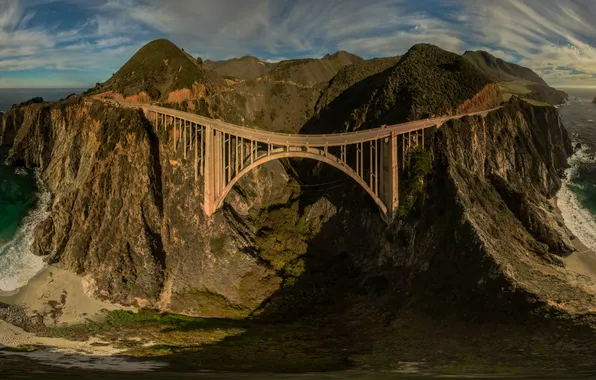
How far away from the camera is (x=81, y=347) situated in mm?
41438

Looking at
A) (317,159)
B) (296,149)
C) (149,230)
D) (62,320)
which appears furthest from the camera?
(296,149)

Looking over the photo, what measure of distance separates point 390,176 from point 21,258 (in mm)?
43152

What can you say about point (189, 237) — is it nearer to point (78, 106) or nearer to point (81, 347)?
point (81, 347)

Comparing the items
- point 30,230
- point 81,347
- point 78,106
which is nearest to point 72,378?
point 81,347

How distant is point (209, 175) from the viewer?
57.8 m

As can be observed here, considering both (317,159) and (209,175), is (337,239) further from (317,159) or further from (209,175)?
(209,175)

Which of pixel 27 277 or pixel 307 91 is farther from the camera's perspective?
pixel 307 91

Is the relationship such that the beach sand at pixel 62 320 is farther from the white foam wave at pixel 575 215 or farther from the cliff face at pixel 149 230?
the white foam wave at pixel 575 215

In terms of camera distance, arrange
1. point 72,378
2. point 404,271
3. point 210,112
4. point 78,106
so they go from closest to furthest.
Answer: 1. point 72,378
2. point 404,271
3. point 78,106
4. point 210,112

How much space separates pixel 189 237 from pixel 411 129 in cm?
2814

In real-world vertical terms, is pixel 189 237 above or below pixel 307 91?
below

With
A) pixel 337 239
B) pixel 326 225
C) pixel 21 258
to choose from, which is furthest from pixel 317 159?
pixel 21 258

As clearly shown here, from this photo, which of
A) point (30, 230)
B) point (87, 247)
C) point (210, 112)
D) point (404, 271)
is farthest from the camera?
point (210, 112)

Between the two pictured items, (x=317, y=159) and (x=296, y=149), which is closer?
(x=317, y=159)
